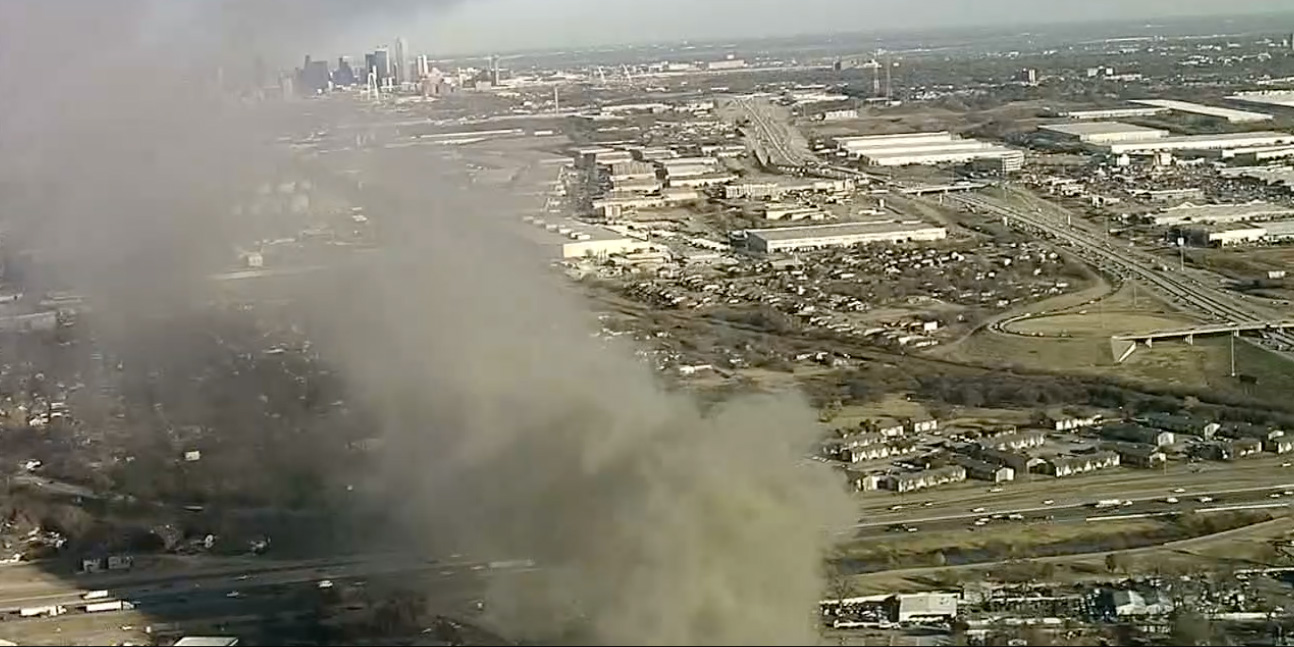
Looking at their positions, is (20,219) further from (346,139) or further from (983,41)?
(983,41)

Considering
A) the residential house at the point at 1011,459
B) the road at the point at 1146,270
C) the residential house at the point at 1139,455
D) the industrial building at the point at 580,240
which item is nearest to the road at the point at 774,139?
the road at the point at 1146,270

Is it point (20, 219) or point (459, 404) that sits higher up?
point (20, 219)

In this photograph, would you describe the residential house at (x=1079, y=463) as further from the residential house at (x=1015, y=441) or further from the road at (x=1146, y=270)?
the road at (x=1146, y=270)

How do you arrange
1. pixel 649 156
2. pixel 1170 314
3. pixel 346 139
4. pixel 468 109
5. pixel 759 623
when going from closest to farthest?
pixel 759 623
pixel 346 139
pixel 468 109
pixel 1170 314
pixel 649 156

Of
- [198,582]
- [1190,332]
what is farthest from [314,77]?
[1190,332]

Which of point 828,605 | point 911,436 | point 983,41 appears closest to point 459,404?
point 828,605

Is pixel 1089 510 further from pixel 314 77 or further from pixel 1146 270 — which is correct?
pixel 1146 270
